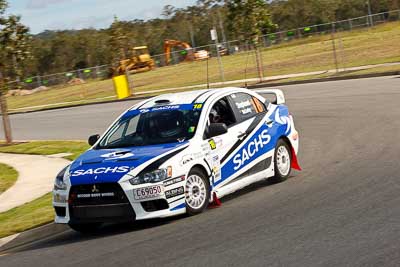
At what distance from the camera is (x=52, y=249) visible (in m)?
9.44

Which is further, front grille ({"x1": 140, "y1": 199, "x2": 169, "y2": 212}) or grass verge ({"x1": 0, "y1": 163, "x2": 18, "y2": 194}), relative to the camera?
grass verge ({"x1": 0, "y1": 163, "x2": 18, "y2": 194})

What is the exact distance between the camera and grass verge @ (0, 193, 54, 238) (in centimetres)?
1077

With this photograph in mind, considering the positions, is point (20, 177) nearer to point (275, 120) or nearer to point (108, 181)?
point (275, 120)

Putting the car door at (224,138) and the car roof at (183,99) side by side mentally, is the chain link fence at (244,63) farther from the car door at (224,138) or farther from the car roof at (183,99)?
the car door at (224,138)

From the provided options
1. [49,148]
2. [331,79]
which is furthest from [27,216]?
[331,79]

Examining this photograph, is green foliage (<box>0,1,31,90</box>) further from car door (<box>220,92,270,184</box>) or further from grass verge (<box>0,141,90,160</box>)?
car door (<box>220,92,270,184</box>)

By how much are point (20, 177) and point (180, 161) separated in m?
7.66

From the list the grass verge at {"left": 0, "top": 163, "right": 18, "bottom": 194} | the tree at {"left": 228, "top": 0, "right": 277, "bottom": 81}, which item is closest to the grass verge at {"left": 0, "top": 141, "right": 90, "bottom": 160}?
the grass verge at {"left": 0, "top": 163, "right": 18, "bottom": 194}

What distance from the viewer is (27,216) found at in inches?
457

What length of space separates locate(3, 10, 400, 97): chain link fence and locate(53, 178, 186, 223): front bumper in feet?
82.3

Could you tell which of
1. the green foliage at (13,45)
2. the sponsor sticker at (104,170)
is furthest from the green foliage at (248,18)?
the sponsor sticker at (104,170)

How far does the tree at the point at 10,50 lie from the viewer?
24891mm

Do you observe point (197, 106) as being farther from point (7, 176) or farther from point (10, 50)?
point (10, 50)

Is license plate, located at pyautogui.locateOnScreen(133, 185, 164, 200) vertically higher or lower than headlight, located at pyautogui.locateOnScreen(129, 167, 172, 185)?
lower
